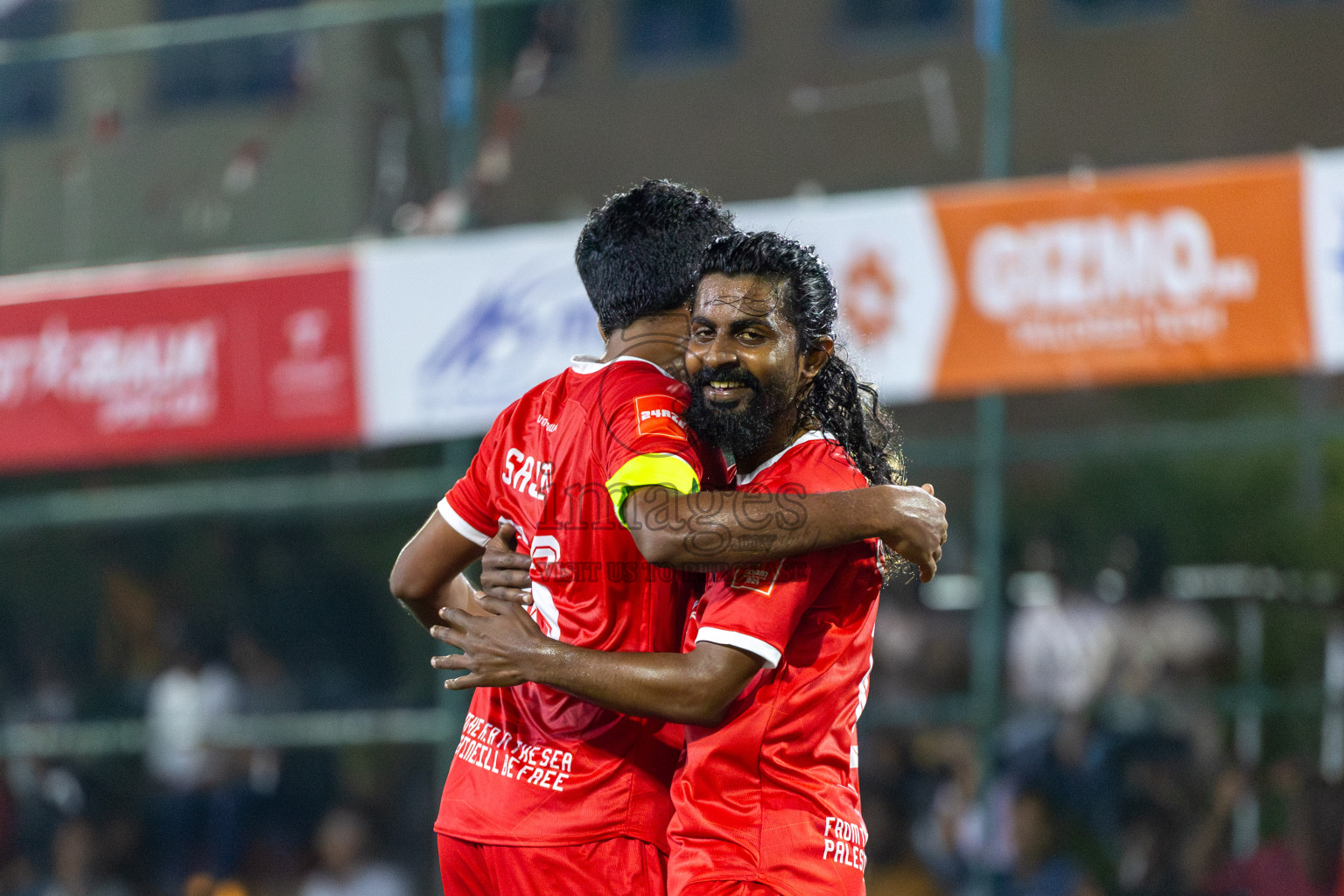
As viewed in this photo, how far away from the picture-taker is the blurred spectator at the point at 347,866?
27.8ft

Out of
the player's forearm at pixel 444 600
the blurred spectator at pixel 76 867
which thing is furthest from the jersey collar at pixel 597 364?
the blurred spectator at pixel 76 867

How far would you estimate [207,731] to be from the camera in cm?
887

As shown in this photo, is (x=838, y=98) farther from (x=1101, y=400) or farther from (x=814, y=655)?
(x=814, y=655)

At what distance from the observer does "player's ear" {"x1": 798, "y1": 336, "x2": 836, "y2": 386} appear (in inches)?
112

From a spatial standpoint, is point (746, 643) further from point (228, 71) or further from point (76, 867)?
point (228, 71)

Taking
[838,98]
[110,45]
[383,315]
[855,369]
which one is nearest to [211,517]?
[383,315]

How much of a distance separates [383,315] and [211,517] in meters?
2.10

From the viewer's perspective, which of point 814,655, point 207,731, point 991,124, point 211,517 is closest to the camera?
point 814,655

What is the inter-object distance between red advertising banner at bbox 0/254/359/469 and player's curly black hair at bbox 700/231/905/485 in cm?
546

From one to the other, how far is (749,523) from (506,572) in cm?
59

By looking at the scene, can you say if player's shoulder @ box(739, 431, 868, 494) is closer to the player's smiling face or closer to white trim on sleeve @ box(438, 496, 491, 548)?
the player's smiling face

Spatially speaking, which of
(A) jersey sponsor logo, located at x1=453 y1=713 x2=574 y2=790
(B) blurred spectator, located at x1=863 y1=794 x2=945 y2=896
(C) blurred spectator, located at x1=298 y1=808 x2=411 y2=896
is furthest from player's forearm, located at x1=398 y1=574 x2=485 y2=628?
(C) blurred spectator, located at x1=298 y1=808 x2=411 y2=896

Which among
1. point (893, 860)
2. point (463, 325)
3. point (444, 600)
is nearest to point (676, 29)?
point (463, 325)

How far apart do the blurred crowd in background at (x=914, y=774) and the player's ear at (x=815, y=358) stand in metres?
4.59
